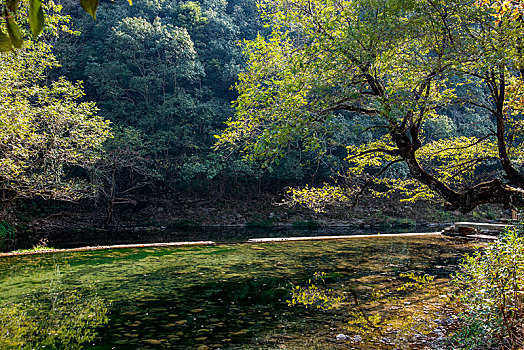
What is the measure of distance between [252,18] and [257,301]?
1274 inches

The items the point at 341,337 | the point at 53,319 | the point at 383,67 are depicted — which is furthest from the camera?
the point at 383,67

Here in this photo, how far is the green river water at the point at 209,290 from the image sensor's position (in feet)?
16.4

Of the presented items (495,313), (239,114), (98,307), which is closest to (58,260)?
(98,307)

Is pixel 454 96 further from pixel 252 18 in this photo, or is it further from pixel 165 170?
pixel 252 18

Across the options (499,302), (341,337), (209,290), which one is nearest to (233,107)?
(209,290)

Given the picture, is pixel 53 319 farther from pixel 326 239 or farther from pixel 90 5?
pixel 326 239

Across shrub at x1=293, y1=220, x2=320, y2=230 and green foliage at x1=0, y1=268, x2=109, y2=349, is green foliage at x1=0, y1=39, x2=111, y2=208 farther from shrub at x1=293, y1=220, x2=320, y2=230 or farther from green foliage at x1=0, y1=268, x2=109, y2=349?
shrub at x1=293, y1=220, x2=320, y2=230

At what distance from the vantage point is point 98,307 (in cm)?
630

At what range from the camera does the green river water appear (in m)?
5.01

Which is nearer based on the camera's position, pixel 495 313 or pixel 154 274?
pixel 495 313

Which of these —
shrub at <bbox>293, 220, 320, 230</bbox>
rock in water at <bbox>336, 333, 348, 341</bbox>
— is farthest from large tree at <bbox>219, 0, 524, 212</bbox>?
shrub at <bbox>293, 220, 320, 230</bbox>

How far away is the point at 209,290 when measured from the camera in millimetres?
7539

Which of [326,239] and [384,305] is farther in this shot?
[326,239]

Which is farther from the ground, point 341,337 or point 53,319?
point 53,319
